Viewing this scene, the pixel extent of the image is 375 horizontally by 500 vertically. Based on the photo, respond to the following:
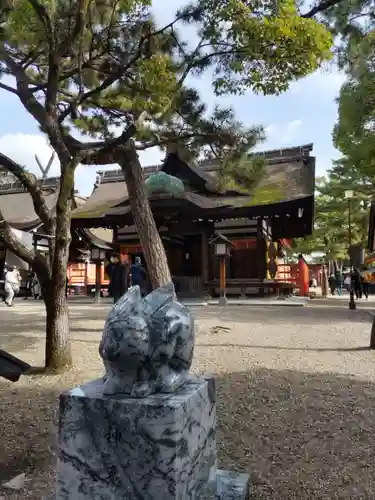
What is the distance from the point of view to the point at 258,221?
16516 millimetres

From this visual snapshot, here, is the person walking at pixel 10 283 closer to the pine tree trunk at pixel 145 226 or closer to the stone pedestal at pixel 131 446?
the pine tree trunk at pixel 145 226

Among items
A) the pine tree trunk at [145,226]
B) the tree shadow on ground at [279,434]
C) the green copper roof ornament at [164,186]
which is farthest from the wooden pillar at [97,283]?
the tree shadow on ground at [279,434]

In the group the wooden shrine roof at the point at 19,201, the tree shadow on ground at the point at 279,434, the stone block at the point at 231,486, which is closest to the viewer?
the stone block at the point at 231,486

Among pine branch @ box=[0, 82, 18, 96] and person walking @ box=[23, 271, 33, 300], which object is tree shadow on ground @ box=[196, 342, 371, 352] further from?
person walking @ box=[23, 271, 33, 300]

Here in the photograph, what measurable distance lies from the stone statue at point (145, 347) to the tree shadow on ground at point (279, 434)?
1.23 meters

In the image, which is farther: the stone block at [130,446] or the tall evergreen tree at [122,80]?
the tall evergreen tree at [122,80]

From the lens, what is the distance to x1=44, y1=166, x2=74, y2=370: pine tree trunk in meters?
4.87

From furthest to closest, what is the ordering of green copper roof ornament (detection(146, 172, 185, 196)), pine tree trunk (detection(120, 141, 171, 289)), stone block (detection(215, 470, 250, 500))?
green copper roof ornament (detection(146, 172, 185, 196)) < pine tree trunk (detection(120, 141, 171, 289)) < stone block (detection(215, 470, 250, 500))

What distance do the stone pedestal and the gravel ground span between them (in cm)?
96

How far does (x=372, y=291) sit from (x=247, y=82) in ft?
87.4

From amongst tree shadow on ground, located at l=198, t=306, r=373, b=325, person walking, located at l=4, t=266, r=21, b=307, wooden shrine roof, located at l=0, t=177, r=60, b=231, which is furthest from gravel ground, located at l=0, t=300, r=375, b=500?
wooden shrine roof, located at l=0, t=177, r=60, b=231

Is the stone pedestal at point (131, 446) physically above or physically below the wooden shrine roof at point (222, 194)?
below

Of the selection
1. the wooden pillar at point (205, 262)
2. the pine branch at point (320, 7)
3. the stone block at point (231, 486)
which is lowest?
the stone block at point (231, 486)

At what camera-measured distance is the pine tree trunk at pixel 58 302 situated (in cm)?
487
